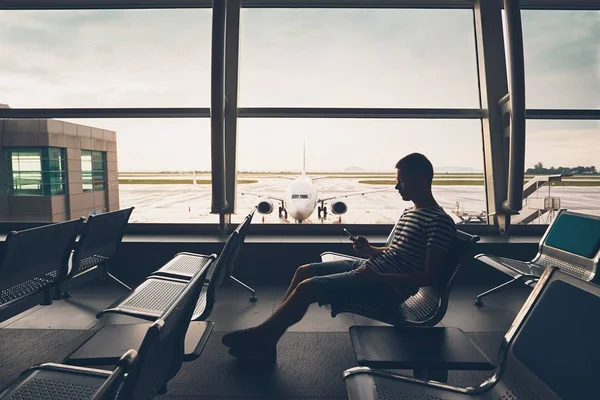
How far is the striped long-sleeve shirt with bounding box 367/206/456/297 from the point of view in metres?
1.77

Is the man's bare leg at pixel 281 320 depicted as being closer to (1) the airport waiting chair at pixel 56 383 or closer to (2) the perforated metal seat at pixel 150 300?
(2) the perforated metal seat at pixel 150 300

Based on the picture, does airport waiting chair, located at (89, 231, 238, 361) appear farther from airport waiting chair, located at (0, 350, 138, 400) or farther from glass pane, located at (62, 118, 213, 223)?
glass pane, located at (62, 118, 213, 223)

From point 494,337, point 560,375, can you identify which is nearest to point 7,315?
point 560,375

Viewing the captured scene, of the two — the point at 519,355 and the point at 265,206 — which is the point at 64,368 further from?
the point at 265,206

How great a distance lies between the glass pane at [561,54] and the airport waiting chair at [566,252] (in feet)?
5.80

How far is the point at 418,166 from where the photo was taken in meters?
1.92

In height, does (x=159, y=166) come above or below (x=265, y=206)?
above

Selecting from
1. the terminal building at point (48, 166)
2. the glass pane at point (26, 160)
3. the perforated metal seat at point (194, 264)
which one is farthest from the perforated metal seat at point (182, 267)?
the glass pane at point (26, 160)

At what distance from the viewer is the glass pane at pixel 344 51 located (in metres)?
4.04

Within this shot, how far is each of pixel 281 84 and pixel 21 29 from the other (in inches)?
115

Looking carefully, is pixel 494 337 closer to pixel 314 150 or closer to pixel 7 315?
pixel 314 150

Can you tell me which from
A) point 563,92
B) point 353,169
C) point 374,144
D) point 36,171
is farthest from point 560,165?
point 36,171

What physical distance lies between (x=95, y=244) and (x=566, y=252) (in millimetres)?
3489

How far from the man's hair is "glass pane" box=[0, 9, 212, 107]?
268 centimetres
